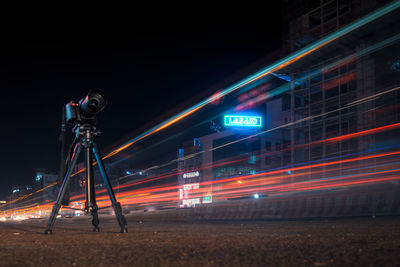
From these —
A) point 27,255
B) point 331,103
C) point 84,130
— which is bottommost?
point 27,255

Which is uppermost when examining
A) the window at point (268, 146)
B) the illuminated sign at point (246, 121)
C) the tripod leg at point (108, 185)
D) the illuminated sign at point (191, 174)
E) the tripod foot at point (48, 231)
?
the illuminated sign at point (246, 121)

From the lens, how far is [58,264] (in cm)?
264

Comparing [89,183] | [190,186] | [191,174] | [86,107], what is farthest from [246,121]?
[86,107]

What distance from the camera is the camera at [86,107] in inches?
196

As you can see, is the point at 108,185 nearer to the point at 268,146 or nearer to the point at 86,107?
the point at 86,107

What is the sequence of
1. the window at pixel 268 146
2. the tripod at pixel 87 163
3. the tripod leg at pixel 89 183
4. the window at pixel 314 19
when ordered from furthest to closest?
the window at pixel 268 146 < the window at pixel 314 19 < the tripod leg at pixel 89 183 < the tripod at pixel 87 163

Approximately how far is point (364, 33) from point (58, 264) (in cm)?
4070

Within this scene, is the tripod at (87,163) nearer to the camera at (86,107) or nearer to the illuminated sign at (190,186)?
the camera at (86,107)

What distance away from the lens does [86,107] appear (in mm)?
4965

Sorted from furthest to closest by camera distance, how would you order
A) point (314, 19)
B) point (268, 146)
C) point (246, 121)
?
point (246, 121)
point (268, 146)
point (314, 19)

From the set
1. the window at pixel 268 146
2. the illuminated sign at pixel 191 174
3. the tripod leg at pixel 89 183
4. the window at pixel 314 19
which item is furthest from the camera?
the illuminated sign at pixel 191 174

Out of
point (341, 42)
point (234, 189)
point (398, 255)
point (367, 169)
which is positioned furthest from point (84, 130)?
point (234, 189)

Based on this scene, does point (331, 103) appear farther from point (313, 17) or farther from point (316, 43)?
point (313, 17)

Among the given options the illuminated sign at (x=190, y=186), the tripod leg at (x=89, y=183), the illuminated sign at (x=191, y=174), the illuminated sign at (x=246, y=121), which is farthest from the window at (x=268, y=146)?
the tripod leg at (x=89, y=183)
